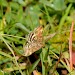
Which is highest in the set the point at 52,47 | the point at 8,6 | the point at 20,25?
the point at 8,6

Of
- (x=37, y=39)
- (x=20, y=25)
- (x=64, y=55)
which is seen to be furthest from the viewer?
(x=20, y=25)

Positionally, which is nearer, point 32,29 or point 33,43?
point 33,43

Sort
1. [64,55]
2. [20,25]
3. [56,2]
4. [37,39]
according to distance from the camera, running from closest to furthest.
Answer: [37,39] < [64,55] < [20,25] < [56,2]

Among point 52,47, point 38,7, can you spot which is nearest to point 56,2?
point 38,7

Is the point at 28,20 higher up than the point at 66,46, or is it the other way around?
the point at 28,20

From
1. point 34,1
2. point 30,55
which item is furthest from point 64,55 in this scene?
point 34,1

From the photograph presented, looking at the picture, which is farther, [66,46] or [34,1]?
[34,1]

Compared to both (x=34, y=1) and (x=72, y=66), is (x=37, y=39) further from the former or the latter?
(x=34, y=1)
